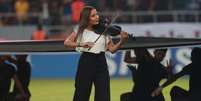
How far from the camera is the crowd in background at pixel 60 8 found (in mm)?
31609

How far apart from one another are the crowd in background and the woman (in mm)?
18134

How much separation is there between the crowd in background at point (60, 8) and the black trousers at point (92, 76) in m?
18.1

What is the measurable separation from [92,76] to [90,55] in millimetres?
329

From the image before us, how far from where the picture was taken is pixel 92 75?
516 inches

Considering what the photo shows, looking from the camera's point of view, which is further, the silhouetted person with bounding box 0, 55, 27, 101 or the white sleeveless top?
the silhouetted person with bounding box 0, 55, 27, 101

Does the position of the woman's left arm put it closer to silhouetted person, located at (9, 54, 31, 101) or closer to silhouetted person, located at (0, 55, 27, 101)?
silhouetted person, located at (0, 55, 27, 101)

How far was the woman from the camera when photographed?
13000 mm

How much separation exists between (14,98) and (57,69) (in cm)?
1235

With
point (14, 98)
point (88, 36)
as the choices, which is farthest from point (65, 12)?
point (88, 36)

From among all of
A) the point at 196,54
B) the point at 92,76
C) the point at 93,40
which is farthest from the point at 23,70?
the point at 196,54

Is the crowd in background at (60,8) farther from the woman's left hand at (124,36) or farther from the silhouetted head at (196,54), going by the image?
the woman's left hand at (124,36)

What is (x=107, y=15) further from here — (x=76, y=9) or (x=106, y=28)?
(x=106, y=28)

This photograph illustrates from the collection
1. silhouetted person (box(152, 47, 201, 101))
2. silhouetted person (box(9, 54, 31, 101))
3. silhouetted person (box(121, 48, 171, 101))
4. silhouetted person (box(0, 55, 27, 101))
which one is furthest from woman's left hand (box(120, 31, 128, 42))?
silhouetted person (box(9, 54, 31, 101))

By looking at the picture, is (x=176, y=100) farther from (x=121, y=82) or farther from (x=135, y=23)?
(x=135, y=23)
